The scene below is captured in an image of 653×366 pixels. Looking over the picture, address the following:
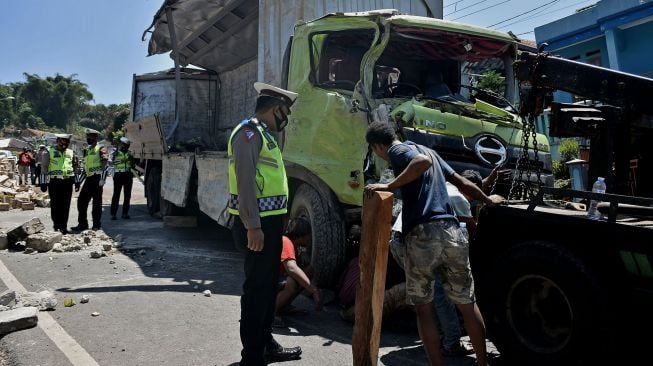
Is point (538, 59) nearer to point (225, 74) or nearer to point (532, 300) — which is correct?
point (532, 300)

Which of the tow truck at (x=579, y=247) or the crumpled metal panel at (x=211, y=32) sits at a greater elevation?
the crumpled metal panel at (x=211, y=32)

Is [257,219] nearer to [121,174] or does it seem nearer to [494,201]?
[494,201]

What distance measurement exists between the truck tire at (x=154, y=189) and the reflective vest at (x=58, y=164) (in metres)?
2.28

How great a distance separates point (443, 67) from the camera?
5.80 meters

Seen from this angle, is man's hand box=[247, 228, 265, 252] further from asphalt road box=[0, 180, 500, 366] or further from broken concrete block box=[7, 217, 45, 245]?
broken concrete block box=[7, 217, 45, 245]

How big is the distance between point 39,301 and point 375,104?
10.9 feet

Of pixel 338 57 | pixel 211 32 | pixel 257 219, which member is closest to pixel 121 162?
pixel 211 32

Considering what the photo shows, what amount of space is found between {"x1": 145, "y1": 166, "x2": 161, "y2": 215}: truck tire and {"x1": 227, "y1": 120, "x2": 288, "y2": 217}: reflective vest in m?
8.28

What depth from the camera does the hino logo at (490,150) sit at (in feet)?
15.0

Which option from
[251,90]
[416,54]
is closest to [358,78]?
[416,54]

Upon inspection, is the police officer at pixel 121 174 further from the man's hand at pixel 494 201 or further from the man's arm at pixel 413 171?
the man's arm at pixel 413 171

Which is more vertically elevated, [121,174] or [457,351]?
[121,174]

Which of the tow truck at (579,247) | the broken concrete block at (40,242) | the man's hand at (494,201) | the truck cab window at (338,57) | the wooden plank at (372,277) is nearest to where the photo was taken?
the wooden plank at (372,277)

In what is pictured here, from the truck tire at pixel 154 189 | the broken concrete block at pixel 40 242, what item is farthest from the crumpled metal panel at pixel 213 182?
the truck tire at pixel 154 189
